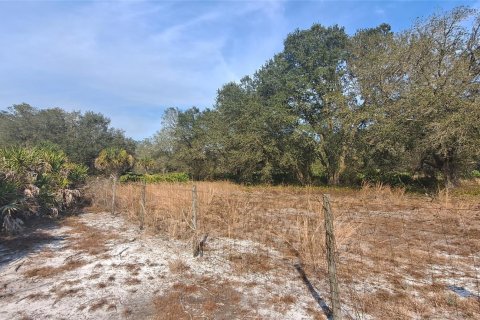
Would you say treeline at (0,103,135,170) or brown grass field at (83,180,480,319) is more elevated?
treeline at (0,103,135,170)

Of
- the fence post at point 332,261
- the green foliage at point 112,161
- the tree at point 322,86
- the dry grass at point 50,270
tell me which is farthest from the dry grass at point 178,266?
the green foliage at point 112,161

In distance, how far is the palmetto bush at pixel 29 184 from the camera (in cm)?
723

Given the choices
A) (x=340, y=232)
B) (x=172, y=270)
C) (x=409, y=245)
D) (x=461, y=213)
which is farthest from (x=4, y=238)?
(x=461, y=213)

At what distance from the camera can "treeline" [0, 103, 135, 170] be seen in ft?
81.6

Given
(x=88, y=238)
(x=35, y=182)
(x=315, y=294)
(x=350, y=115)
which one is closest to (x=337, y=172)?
(x=350, y=115)

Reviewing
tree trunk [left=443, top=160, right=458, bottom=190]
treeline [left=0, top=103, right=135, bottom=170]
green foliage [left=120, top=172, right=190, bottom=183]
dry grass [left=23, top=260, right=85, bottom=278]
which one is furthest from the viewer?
treeline [left=0, top=103, right=135, bottom=170]

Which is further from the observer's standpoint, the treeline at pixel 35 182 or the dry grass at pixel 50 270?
the treeline at pixel 35 182

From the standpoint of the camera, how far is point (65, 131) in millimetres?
26781

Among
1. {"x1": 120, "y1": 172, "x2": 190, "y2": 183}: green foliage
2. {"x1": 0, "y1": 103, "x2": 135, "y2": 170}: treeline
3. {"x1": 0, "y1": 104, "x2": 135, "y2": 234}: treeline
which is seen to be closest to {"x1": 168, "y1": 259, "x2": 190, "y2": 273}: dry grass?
Answer: {"x1": 0, "y1": 104, "x2": 135, "y2": 234}: treeline

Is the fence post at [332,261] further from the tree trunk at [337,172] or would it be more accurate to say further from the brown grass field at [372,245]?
the tree trunk at [337,172]

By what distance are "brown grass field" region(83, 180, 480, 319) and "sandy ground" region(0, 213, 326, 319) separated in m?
0.22

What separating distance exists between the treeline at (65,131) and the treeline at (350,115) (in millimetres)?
6833

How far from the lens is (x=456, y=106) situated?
11.0 metres

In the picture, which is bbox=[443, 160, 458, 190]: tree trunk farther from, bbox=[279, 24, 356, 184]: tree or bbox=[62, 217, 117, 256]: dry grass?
bbox=[62, 217, 117, 256]: dry grass
